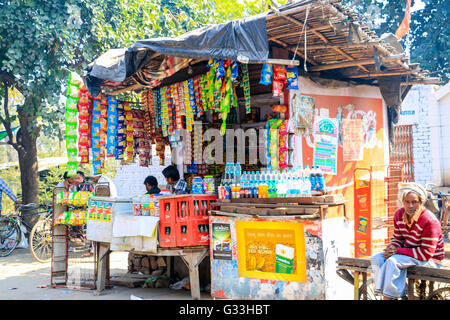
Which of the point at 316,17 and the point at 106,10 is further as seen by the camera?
the point at 106,10

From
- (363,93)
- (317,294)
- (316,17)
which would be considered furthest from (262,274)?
(363,93)

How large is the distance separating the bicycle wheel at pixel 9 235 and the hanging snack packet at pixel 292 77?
24.4 ft

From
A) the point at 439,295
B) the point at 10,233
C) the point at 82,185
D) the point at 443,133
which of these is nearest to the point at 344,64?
the point at 439,295

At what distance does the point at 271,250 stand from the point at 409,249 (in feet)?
5.60

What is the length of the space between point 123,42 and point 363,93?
6.50 meters

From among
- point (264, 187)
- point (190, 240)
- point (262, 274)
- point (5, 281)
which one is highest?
point (264, 187)

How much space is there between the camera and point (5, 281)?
7.71 m

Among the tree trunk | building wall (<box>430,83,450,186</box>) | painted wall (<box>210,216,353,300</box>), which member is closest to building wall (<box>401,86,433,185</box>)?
building wall (<box>430,83,450,186</box>)

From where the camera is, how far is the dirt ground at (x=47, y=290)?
20.7ft

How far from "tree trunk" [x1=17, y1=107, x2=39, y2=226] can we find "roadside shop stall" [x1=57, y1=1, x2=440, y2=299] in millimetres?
4416

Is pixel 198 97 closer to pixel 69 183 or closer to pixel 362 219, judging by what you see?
pixel 69 183

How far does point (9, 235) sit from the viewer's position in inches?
413

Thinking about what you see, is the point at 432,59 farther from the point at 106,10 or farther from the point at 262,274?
the point at 262,274

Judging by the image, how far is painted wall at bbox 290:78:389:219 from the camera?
24.5ft
